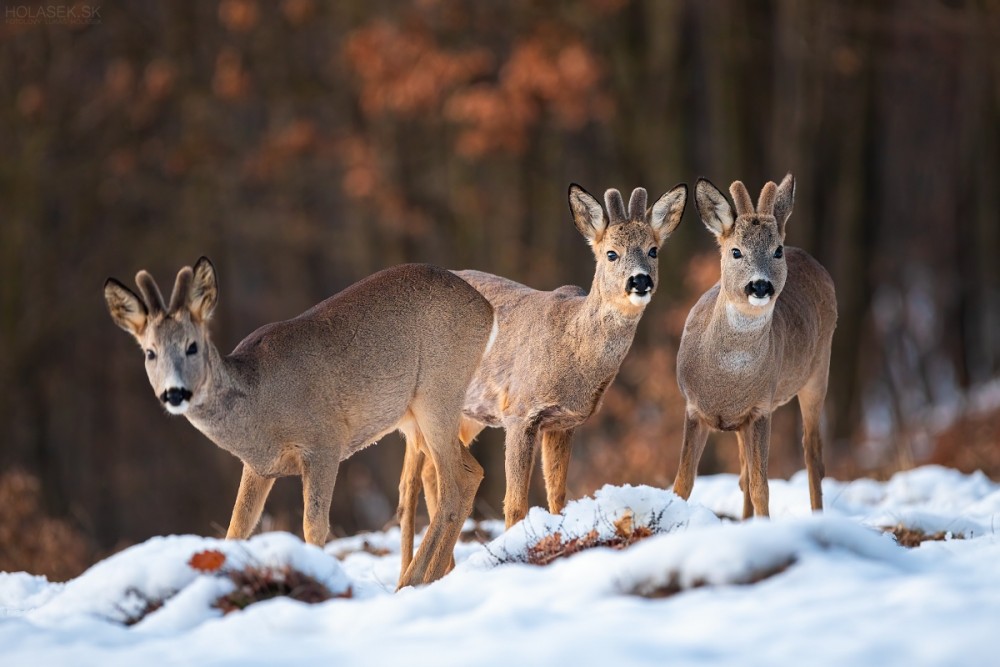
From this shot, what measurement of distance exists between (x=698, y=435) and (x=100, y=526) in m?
18.9

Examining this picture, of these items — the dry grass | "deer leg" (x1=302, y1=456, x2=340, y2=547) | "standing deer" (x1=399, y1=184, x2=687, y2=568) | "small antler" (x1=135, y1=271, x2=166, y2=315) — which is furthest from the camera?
the dry grass

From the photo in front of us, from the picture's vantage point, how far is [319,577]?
6.34 metres

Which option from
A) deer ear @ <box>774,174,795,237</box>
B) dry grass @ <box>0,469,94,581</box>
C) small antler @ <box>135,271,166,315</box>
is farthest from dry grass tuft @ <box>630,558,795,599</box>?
dry grass @ <box>0,469,94,581</box>

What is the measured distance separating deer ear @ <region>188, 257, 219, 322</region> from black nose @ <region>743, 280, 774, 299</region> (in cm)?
284

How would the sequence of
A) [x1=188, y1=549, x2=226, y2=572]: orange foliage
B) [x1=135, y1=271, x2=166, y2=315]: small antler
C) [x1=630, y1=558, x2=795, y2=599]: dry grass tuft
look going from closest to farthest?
[x1=630, y1=558, x2=795, y2=599]: dry grass tuft
[x1=188, y1=549, x2=226, y2=572]: orange foliage
[x1=135, y1=271, x2=166, y2=315]: small antler

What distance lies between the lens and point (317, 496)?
7.75 m

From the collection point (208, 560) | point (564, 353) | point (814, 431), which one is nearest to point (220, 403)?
point (208, 560)

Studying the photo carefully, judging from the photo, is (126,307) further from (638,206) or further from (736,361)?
(736,361)

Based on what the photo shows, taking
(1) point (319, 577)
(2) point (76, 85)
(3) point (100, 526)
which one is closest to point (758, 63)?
(2) point (76, 85)

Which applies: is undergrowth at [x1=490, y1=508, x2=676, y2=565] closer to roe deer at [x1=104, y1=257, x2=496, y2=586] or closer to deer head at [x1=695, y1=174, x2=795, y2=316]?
roe deer at [x1=104, y1=257, x2=496, y2=586]

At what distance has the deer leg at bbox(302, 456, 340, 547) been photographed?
25.4 feet

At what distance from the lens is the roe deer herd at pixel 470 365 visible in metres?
7.77

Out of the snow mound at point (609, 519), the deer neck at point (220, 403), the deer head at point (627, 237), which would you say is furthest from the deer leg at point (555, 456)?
the deer neck at point (220, 403)

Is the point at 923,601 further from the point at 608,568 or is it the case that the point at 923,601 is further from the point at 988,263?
the point at 988,263
